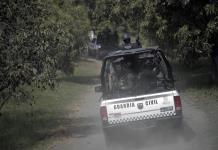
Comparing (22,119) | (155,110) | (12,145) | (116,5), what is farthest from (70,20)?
(155,110)

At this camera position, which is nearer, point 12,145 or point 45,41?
point 45,41

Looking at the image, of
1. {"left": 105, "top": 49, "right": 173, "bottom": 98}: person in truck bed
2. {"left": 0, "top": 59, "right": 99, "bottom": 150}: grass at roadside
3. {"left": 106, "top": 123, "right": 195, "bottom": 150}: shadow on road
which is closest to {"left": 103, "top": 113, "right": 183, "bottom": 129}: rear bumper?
{"left": 106, "top": 123, "right": 195, "bottom": 150}: shadow on road

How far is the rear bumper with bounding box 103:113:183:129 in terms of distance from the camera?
460 inches

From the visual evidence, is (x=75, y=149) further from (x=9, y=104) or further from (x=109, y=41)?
(x=109, y=41)

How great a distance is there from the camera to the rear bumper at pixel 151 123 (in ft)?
38.3

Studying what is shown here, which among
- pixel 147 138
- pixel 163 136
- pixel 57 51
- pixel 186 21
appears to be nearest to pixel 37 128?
pixel 57 51

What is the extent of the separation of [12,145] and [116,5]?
14.4 m

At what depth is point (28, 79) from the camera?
12.8 metres

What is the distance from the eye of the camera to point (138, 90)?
12.5 m

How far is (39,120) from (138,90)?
253 inches

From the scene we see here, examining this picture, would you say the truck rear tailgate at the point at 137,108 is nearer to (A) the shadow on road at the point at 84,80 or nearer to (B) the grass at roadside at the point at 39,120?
(B) the grass at roadside at the point at 39,120

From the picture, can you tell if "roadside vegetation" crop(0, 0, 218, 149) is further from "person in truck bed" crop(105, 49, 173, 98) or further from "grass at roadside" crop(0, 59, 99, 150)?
"person in truck bed" crop(105, 49, 173, 98)

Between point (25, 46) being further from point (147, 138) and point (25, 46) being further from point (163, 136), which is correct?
point (163, 136)

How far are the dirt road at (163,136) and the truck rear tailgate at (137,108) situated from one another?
0.46 m
